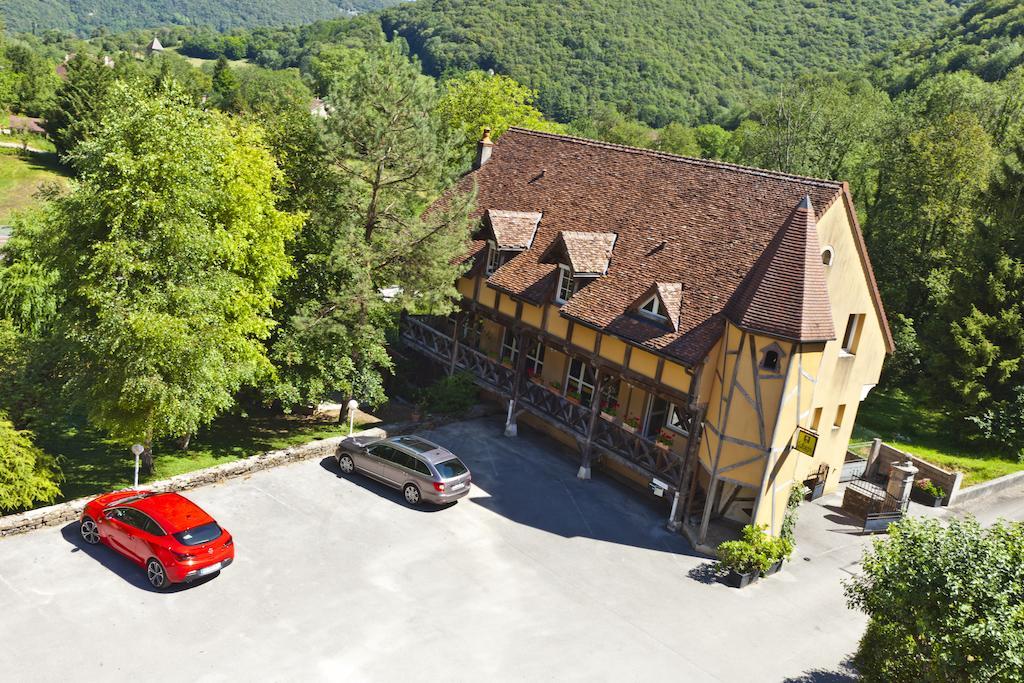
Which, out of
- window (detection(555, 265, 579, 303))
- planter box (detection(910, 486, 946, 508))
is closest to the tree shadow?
planter box (detection(910, 486, 946, 508))

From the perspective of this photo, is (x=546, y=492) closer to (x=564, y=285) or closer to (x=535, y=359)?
(x=535, y=359)

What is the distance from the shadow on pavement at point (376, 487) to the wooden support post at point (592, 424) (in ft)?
15.4

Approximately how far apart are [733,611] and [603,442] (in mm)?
7011

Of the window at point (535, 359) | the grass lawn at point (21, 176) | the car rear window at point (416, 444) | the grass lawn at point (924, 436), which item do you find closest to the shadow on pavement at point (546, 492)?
the car rear window at point (416, 444)

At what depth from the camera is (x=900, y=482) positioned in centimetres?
2652

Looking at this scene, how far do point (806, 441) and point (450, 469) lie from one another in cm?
994

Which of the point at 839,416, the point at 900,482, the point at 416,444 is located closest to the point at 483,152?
the point at 416,444

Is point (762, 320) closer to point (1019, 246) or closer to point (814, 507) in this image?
point (814, 507)

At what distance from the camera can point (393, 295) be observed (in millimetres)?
28094

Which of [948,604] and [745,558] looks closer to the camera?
[948,604]

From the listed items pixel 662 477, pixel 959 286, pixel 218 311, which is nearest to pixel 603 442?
pixel 662 477

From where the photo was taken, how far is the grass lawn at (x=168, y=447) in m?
24.7

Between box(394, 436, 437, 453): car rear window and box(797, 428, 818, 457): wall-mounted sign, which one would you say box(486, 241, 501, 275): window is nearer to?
box(394, 436, 437, 453): car rear window

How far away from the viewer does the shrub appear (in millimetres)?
29766
